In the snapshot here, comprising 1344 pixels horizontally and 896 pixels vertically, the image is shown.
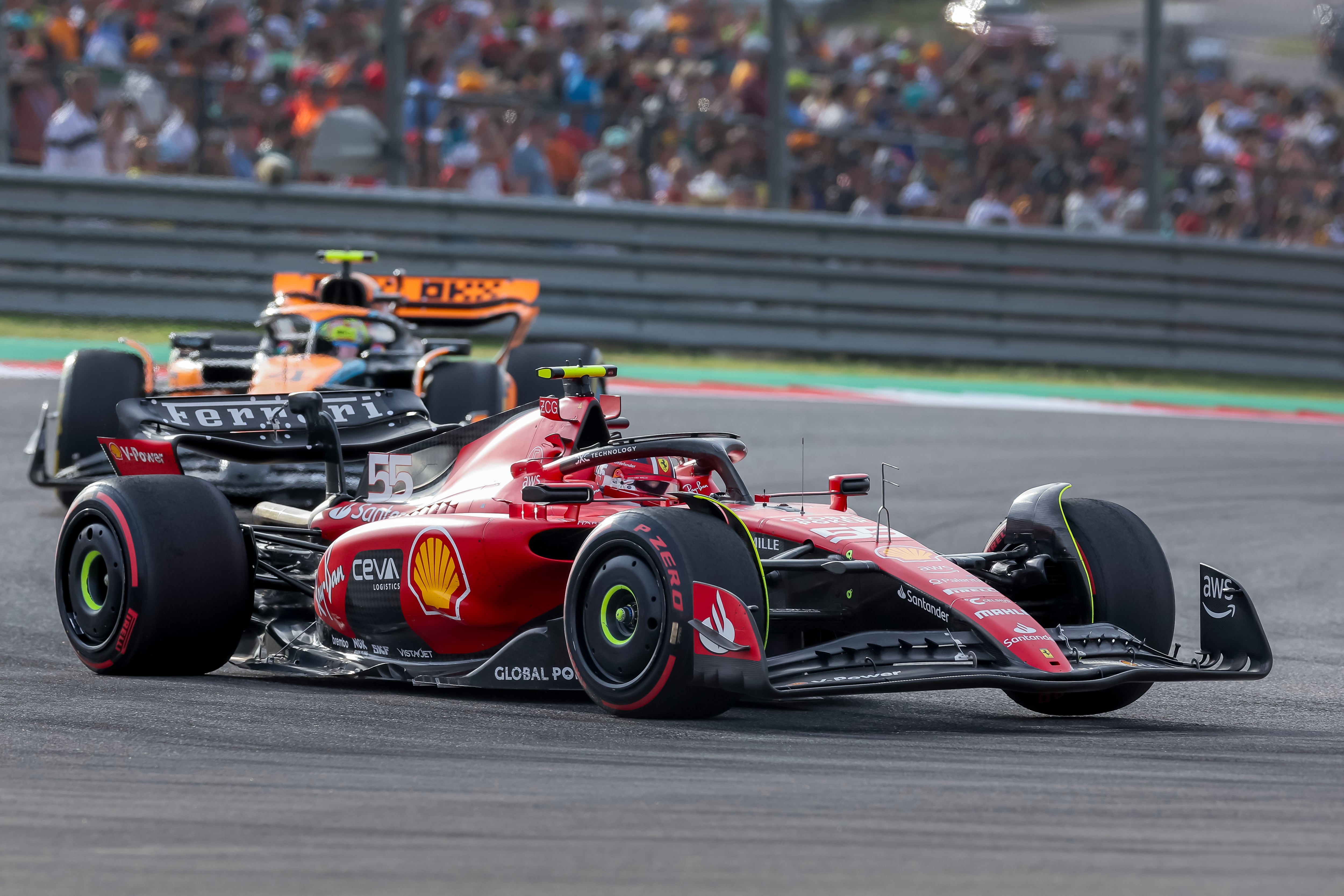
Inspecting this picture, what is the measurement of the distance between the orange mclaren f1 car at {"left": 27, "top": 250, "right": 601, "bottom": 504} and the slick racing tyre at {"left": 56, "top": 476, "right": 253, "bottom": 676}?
217cm

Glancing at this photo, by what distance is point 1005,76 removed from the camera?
2436 centimetres

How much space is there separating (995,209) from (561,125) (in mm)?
4017

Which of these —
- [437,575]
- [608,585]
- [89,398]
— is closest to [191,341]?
[89,398]

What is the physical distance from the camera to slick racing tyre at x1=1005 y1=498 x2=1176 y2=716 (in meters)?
→ 6.55

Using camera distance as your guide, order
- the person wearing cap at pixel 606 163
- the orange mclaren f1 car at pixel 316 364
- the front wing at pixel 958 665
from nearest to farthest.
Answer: the front wing at pixel 958 665
the orange mclaren f1 car at pixel 316 364
the person wearing cap at pixel 606 163

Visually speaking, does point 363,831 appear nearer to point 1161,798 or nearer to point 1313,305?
point 1161,798

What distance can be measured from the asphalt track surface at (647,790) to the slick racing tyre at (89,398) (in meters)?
2.54

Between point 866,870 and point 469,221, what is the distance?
12.7 metres

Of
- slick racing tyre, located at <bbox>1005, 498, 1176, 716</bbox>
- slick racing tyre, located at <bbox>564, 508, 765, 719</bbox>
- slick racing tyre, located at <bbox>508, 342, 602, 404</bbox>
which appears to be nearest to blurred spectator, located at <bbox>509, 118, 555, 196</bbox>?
slick racing tyre, located at <bbox>508, 342, 602, 404</bbox>

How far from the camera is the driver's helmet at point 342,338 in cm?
1169

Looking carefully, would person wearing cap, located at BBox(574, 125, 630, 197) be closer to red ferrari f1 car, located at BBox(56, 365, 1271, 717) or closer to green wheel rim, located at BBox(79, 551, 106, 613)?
red ferrari f1 car, located at BBox(56, 365, 1271, 717)

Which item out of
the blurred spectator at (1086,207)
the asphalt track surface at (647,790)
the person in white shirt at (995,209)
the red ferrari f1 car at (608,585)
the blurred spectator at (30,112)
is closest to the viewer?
the asphalt track surface at (647,790)

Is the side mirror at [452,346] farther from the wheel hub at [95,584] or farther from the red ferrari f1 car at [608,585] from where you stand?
the wheel hub at [95,584]

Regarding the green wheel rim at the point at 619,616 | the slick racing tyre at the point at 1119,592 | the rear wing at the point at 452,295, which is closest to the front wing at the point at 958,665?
Answer: the slick racing tyre at the point at 1119,592
